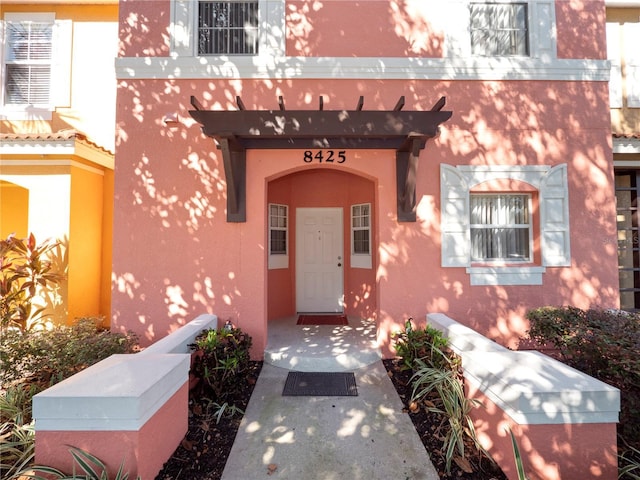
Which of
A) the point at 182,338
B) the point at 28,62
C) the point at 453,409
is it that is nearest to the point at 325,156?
the point at 182,338

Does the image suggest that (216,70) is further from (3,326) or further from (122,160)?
(3,326)

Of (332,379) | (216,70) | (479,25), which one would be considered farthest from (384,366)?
(479,25)

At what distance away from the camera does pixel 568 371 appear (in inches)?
98.1

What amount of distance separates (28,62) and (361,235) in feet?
27.2

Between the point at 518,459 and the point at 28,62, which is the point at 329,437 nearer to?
the point at 518,459

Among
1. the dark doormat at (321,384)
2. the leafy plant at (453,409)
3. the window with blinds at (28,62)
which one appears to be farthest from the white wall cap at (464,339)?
the window with blinds at (28,62)

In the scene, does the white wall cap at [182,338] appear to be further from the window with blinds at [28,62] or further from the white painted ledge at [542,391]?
the window with blinds at [28,62]

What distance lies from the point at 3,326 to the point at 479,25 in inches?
373

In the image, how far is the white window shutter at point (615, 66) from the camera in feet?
21.1

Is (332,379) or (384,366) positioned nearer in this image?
(332,379)

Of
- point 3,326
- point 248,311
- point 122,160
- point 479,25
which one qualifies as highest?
point 479,25

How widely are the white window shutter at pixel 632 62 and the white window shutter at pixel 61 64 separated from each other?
12.1 meters

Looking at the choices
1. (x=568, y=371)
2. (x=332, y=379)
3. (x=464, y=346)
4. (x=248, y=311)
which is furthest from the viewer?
(x=248, y=311)

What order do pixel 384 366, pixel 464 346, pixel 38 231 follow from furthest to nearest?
pixel 38 231 → pixel 384 366 → pixel 464 346
